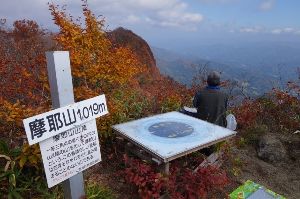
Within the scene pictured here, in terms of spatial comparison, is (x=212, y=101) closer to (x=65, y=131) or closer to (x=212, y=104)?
(x=212, y=104)

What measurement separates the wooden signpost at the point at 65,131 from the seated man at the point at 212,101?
3.17m

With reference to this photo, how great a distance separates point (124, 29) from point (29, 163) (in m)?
17.8

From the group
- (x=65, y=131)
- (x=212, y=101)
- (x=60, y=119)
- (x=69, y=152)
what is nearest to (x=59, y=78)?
(x=60, y=119)

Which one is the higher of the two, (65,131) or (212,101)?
(65,131)

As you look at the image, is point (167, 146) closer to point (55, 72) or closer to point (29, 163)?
point (29, 163)

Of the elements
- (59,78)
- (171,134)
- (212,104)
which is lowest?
(171,134)

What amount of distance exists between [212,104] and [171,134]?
4.58 feet

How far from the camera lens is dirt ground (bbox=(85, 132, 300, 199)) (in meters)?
5.27

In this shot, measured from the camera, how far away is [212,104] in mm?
6488

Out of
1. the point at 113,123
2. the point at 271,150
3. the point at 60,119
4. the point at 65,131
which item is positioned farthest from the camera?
the point at 271,150

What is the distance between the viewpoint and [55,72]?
328cm

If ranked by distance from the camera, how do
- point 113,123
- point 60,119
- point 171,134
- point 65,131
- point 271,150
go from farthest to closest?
1. point 271,150
2. point 113,123
3. point 171,134
4. point 65,131
5. point 60,119

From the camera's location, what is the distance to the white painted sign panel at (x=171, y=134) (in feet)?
16.1

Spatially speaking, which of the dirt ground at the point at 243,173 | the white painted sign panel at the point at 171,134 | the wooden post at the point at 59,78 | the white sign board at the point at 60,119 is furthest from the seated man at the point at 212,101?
the wooden post at the point at 59,78
